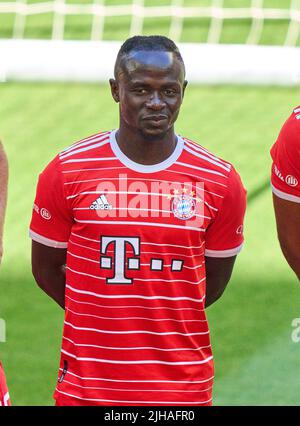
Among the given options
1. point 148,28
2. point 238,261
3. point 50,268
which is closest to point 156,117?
point 50,268

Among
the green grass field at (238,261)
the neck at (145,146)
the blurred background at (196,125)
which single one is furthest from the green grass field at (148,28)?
the neck at (145,146)

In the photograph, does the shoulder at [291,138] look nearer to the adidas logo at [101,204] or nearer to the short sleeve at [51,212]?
the adidas logo at [101,204]

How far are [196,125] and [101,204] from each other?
5205mm

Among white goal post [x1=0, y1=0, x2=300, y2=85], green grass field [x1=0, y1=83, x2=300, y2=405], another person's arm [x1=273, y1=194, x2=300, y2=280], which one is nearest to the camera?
another person's arm [x1=273, y1=194, x2=300, y2=280]

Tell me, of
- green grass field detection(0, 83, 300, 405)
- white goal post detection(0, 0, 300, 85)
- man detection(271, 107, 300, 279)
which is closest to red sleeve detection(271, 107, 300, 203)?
man detection(271, 107, 300, 279)

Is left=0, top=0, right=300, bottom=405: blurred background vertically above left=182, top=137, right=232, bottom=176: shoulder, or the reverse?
left=182, top=137, right=232, bottom=176: shoulder

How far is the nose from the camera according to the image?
4578 mm

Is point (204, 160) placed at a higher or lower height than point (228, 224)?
higher

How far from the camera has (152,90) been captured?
4.62 m

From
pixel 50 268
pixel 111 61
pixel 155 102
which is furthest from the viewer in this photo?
pixel 111 61

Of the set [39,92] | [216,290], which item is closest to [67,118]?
[39,92]

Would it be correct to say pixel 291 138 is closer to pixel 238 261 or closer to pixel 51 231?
pixel 51 231

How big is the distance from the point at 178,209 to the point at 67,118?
17.6 feet

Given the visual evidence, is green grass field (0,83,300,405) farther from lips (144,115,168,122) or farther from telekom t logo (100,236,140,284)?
lips (144,115,168,122)
